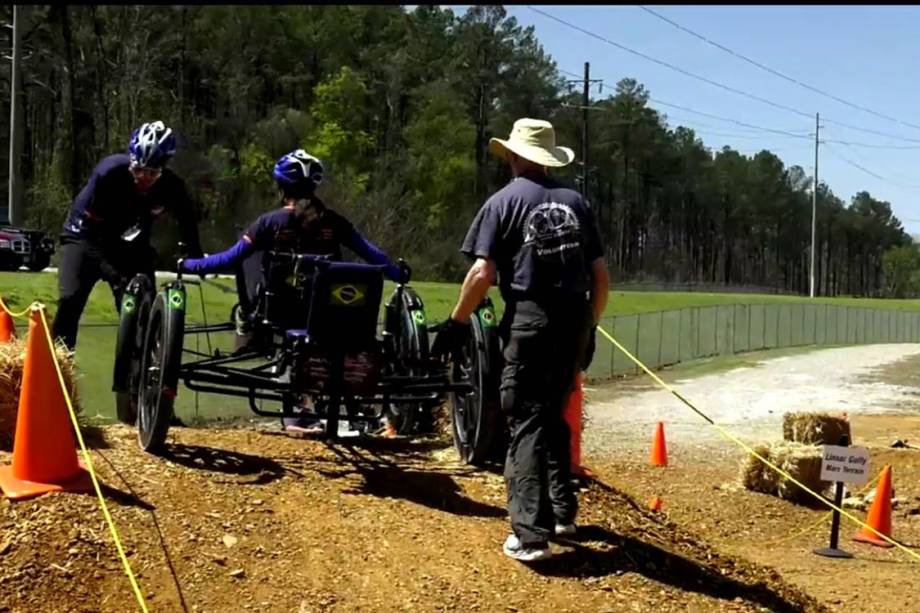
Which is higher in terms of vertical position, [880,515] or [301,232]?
[301,232]

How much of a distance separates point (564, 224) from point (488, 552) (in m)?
1.59

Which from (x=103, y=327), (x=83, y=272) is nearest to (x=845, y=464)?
(x=83, y=272)

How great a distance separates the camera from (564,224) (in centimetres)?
540

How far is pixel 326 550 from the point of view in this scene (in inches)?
210

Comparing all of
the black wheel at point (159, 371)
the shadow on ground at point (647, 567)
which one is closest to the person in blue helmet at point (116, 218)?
the black wheel at point (159, 371)

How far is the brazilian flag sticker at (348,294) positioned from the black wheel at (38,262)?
78.7 ft

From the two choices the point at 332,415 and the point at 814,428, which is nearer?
the point at 332,415

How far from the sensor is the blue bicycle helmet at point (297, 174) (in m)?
7.10

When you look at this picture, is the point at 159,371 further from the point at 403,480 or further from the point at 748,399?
the point at 748,399

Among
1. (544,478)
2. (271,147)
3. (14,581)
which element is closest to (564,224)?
(544,478)

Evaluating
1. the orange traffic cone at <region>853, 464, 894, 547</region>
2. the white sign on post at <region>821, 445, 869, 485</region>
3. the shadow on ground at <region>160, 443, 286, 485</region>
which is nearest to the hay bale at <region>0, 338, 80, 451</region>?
the shadow on ground at <region>160, 443, 286, 485</region>

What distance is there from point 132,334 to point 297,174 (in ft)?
4.57

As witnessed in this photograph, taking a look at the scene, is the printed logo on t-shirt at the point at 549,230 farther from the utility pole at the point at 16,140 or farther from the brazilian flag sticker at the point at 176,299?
the utility pole at the point at 16,140

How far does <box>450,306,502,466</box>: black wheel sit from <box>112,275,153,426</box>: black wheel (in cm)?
189
